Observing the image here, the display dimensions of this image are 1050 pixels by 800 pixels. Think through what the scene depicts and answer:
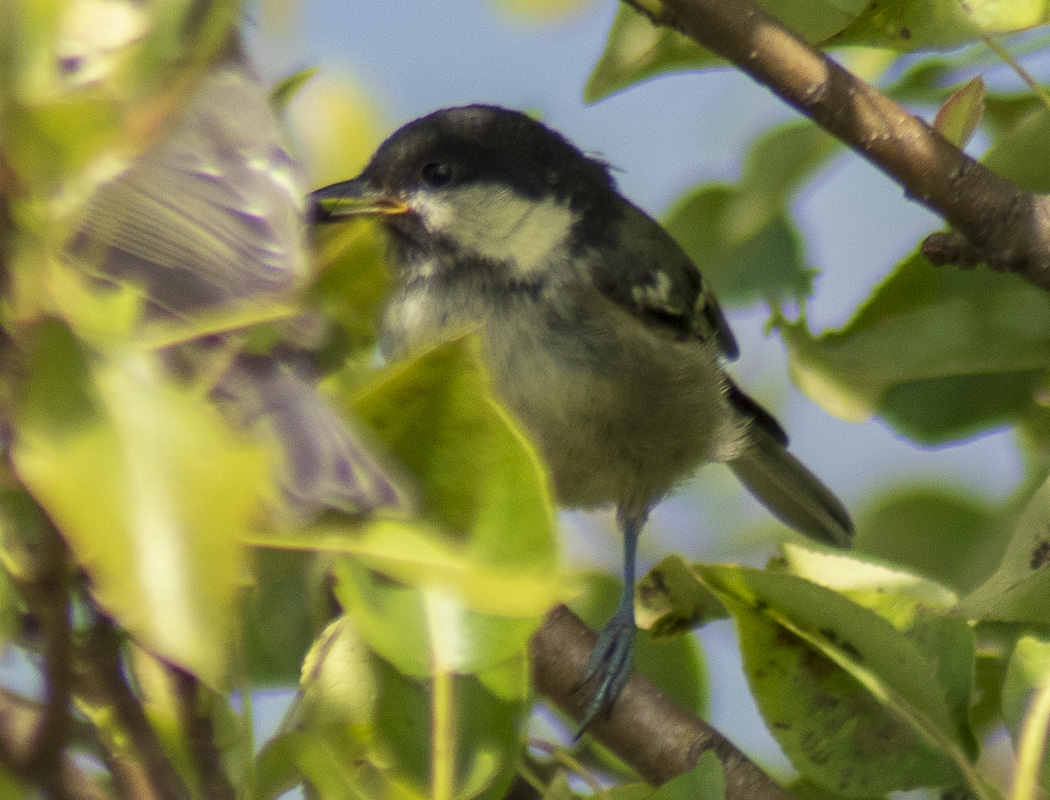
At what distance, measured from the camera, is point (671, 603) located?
97 cm

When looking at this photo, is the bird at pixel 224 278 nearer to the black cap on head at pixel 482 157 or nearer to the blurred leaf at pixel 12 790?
the blurred leaf at pixel 12 790

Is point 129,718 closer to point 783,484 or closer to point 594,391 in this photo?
point 594,391

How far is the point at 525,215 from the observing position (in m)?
1.57

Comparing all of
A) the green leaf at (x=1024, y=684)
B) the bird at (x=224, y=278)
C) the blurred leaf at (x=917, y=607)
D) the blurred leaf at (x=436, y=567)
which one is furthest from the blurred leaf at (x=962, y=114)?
the blurred leaf at (x=436, y=567)

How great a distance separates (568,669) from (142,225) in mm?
660

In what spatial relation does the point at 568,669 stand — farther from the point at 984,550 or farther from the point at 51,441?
the point at 51,441

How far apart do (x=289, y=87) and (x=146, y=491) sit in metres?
0.54

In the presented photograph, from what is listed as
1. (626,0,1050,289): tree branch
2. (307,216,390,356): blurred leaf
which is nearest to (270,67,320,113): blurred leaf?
(307,216,390,356): blurred leaf

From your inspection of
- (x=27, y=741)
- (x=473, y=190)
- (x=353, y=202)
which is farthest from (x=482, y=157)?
(x=27, y=741)

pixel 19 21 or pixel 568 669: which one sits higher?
pixel 19 21

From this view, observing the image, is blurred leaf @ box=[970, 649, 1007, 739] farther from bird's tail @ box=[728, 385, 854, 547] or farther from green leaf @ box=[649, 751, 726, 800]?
bird's tail @ box=[728, 385, 854, 547]

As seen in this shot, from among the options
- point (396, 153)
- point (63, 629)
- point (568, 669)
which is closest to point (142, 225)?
point (63, 629)

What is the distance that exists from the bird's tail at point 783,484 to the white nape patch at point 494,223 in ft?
1.31

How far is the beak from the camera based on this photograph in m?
1.40
